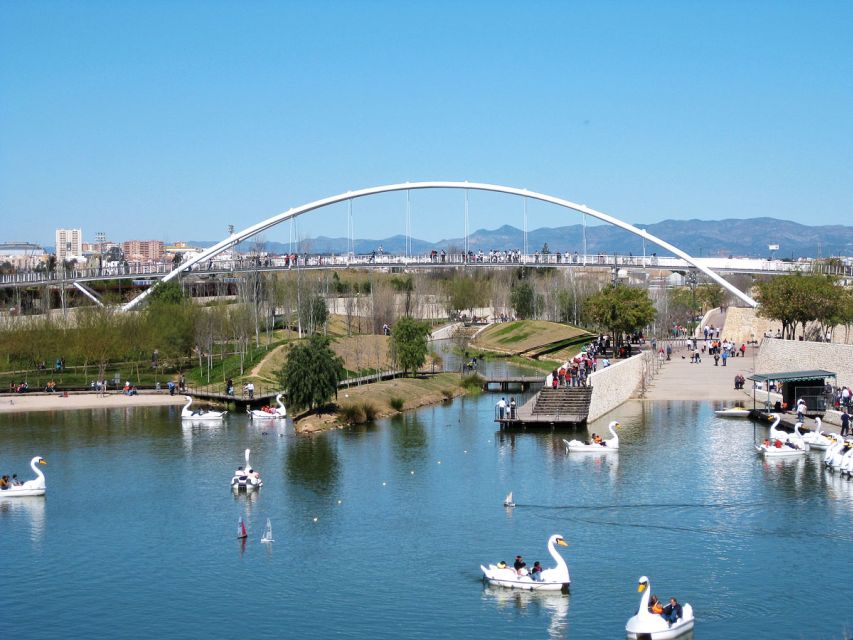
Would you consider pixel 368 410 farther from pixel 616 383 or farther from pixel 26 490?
pixel 26 490

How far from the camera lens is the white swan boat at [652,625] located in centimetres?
2044

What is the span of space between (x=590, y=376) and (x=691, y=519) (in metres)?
15.7

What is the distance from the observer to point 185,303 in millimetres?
64688

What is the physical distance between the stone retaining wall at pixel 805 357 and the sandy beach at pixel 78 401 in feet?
80.1

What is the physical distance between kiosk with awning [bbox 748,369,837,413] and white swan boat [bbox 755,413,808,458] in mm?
4391

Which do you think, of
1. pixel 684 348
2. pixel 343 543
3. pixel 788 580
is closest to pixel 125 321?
pixel 684 348

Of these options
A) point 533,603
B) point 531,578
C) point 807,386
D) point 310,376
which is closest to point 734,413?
point 807,386

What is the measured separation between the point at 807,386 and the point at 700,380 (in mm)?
9984

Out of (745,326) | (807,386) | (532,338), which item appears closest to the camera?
(807,386)

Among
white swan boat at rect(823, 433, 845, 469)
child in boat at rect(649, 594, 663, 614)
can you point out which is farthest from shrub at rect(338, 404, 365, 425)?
child in boat at rect(649, 594, 663, 614)

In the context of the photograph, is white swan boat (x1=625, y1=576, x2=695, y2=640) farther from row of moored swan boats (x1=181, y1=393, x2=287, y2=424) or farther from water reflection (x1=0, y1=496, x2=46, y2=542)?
row of moored swan boats (x1=181, y1=393, x2=287, y2=424)

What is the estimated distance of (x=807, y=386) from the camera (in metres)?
41.7

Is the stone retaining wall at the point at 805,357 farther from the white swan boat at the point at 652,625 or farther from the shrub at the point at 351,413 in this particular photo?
the white swan boat at the point at 652,625

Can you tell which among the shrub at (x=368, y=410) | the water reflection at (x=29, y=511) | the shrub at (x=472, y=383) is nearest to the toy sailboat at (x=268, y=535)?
the water reflection at (x=29, y=511)
